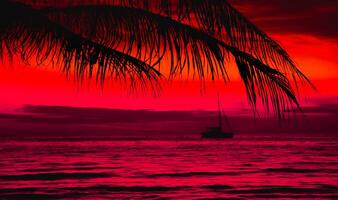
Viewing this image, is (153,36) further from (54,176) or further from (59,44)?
(54,176)

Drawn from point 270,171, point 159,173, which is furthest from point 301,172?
point 159,173

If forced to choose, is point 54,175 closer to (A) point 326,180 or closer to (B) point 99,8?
(A) point 326,180

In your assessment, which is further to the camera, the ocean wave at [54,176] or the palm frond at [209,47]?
the ocean wave at [54,176]

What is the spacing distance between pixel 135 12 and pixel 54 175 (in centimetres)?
2550

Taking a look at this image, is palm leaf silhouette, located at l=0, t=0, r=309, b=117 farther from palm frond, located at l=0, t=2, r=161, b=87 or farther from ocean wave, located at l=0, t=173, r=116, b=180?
ocean wave, located at l=0, t=173, r=116, b=180

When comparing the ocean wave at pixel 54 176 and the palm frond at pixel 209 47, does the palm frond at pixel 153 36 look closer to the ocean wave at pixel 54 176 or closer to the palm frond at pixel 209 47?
the palm frond at pixel 209 47

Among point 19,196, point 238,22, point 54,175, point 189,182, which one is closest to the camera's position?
point 238,22

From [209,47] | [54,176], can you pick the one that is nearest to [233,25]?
[209,47]

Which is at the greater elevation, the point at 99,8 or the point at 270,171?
the point at 99,8

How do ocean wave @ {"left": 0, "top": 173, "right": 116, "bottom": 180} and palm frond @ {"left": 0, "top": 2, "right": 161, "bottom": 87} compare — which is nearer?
palm frond @ {"left": 0, "top": 2, "right": 161, "bottom": 87}

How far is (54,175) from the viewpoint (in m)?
28.0

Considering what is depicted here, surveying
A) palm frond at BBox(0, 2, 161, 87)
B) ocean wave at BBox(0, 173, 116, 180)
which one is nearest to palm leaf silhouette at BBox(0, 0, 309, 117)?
palm frond at BBox(0, 2, 161, 87)

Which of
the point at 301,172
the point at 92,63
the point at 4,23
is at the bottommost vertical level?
the point at 301,172

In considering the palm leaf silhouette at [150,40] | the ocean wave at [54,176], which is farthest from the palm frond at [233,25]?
the ocean wave at [54,176]
